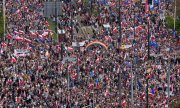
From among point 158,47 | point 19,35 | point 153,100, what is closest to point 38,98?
point 153,100

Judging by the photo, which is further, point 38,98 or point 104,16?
point 104,16

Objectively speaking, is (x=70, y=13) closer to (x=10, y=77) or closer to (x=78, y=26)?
(x=78, y=26)

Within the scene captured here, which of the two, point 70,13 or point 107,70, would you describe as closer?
point 107,70

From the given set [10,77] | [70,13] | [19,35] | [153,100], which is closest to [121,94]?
[153,100]

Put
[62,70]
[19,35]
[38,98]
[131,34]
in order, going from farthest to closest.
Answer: [131,34], [19,35], [62,70], [38,98]

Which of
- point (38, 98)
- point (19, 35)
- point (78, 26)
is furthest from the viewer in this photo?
point (78, 26)

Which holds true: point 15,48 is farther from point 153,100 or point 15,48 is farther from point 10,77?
point 153,100
